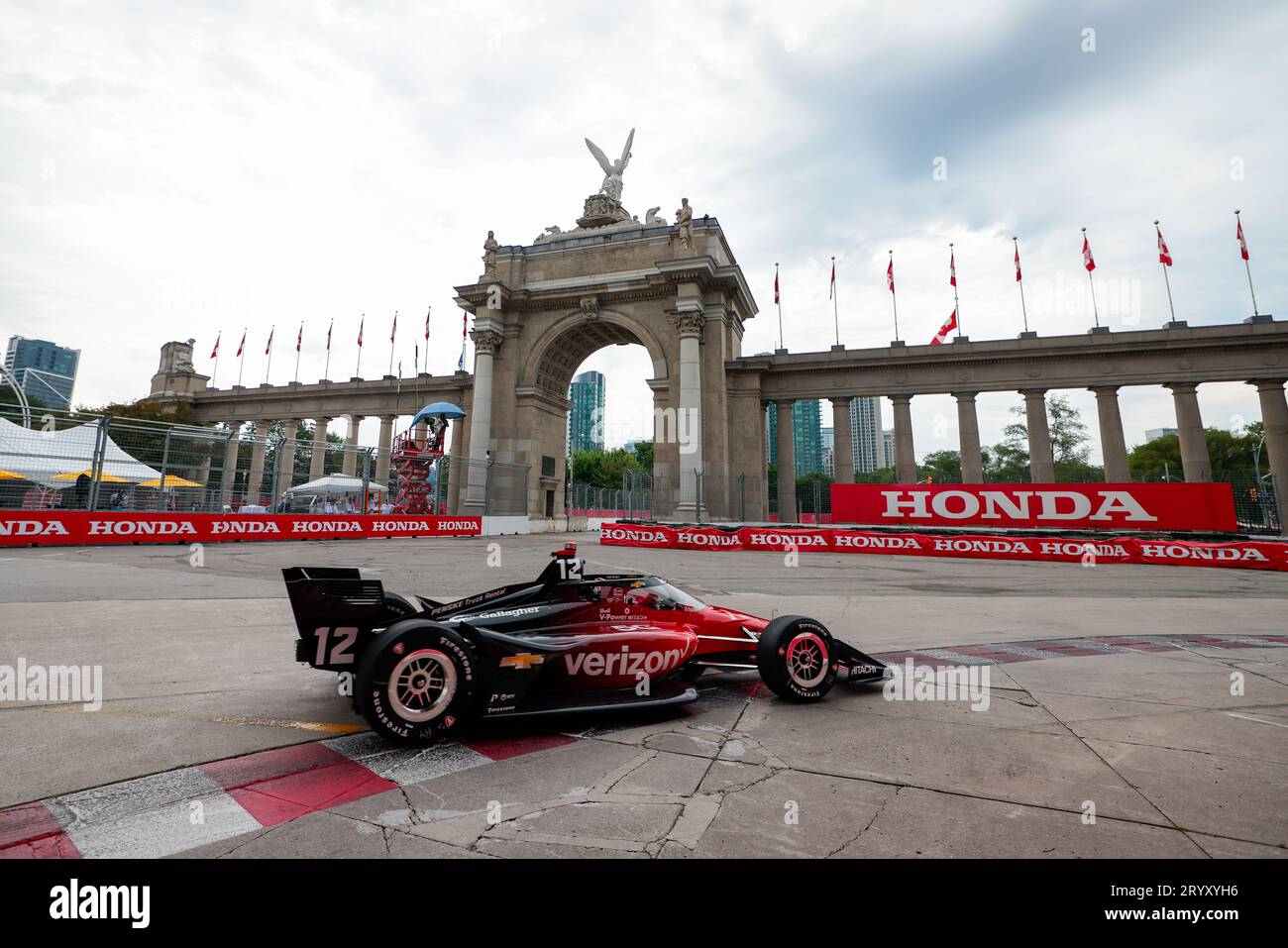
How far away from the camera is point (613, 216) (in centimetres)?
3806

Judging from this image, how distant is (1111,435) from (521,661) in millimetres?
36207

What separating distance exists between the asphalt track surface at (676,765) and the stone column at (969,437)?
84.8 ft

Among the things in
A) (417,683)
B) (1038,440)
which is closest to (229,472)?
(417,683)

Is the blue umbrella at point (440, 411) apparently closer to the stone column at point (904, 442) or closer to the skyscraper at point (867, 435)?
the stone column at point (904, 442)

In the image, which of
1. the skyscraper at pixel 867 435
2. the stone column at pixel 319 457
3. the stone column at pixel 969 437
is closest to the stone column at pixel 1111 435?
the stone column at pixel 969 437

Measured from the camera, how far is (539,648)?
3.70 m

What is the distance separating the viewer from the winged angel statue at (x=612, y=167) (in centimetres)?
3897

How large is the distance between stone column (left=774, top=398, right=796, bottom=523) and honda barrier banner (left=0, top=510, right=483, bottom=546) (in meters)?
19.6

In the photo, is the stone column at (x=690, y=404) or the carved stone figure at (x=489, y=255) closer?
the stone column at (x=690, y=404)

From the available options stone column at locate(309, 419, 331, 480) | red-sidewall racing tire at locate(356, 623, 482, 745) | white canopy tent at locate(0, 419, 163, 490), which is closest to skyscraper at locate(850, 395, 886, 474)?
stone column at locate(309, 419, 331, 480)

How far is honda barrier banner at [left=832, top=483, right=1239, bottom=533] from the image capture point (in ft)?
68.5
